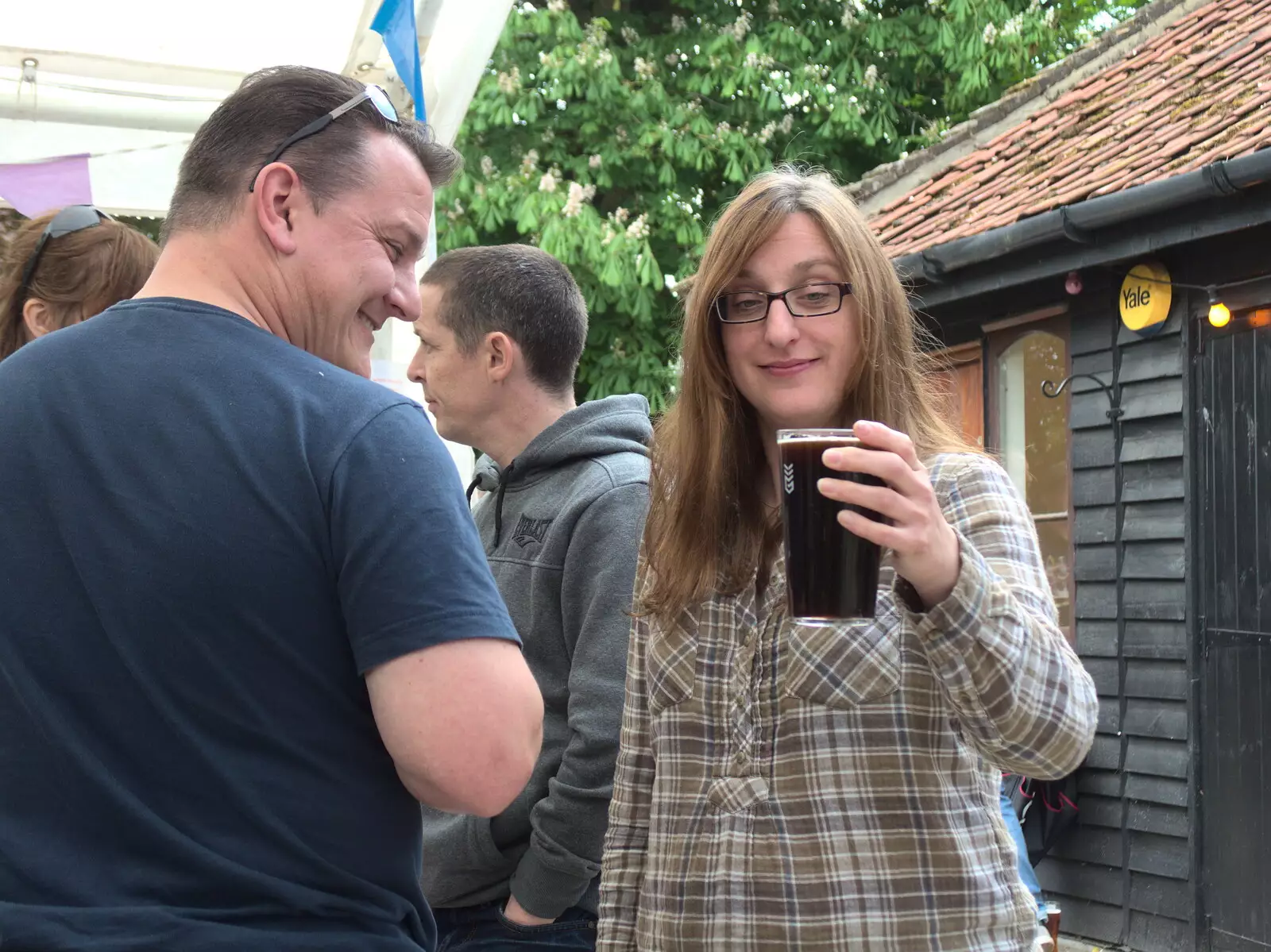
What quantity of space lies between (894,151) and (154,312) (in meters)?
12.2

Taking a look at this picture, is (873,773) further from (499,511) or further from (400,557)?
(499,511)

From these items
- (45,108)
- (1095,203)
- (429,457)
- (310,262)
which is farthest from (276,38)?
(1095,203)

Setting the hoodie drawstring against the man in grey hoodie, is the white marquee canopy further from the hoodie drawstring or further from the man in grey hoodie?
the hoodie drawstring

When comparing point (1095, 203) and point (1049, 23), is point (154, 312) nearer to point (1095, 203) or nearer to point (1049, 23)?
point (1095, 203)

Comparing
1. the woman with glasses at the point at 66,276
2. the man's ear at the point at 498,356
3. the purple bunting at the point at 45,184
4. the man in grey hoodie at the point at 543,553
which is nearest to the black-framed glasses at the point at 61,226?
the woman with glasses at the point at 66,276

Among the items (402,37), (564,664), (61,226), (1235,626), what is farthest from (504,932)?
(1235,626)

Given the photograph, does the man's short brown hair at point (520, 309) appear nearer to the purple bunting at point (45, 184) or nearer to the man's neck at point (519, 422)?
the man's neck at point (519, 422)

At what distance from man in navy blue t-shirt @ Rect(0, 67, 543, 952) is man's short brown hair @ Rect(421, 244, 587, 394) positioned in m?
1.45

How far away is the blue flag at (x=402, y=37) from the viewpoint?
133 inches

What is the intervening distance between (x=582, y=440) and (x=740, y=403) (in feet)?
2.08

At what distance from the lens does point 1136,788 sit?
22.1 ft

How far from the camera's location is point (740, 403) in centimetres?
212

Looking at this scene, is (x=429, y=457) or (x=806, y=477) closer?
(x=429, y=457)

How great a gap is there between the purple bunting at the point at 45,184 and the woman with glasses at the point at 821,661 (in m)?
2.44
